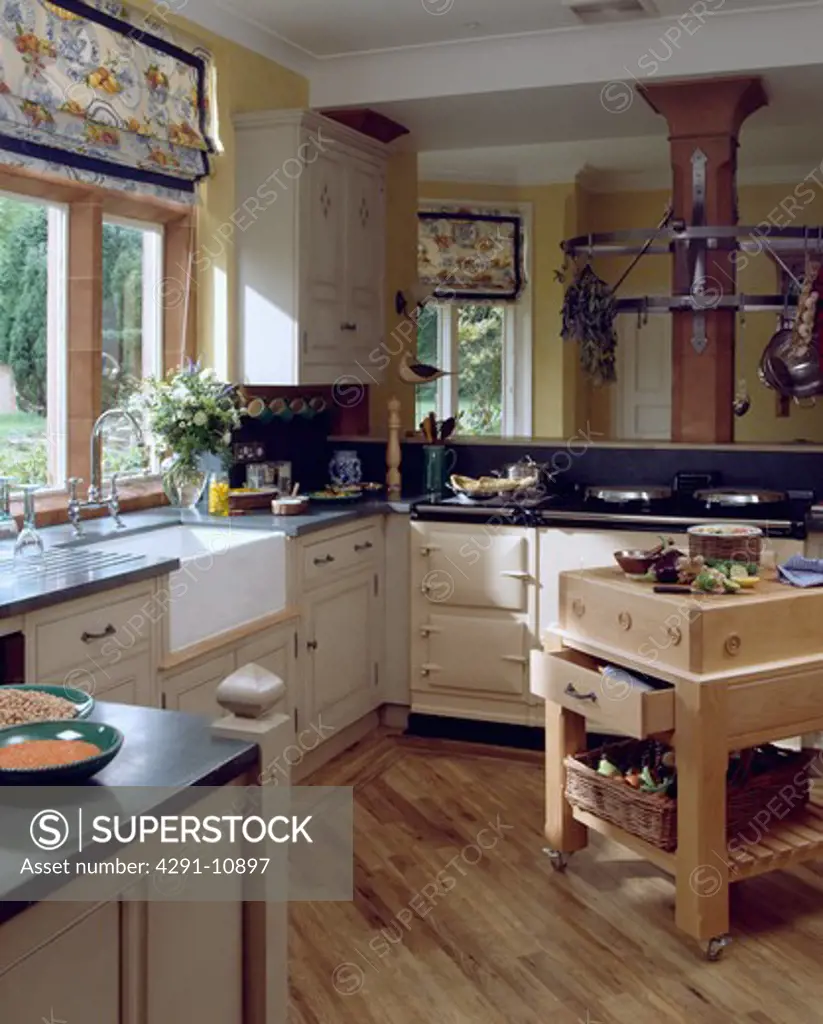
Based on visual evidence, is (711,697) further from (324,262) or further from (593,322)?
(324,262)

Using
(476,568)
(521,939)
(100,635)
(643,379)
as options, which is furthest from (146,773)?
(643,379)

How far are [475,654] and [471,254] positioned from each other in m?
3.92

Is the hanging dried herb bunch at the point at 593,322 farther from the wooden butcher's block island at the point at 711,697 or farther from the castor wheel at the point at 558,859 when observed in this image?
the castor wheel at the point at 558,859

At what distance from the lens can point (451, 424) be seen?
5.43 meters


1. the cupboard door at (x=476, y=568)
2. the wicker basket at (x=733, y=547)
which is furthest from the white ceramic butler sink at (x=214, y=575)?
the wicker basket at (x=733, y=547)

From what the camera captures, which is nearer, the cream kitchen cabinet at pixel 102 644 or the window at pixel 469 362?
the cream kitchen cabinet at pixel 102 644

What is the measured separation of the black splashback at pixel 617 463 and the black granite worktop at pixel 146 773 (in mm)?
3507

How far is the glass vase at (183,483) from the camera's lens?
14.6ft

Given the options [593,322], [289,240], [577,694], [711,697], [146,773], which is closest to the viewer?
[146,773]

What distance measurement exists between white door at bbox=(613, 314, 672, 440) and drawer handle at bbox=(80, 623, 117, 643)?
6347mm

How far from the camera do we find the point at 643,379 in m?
9.13

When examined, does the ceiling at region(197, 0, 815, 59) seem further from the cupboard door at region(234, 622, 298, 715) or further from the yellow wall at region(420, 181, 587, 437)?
the yellow wall at region(420, 181, 587, 437)

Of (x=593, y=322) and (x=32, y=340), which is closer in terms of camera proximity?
(x=32, y=340)

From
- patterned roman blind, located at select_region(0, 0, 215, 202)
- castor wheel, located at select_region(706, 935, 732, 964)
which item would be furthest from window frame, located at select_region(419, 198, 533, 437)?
castor wheel, located at select_region(706, 935, 732, 964)
